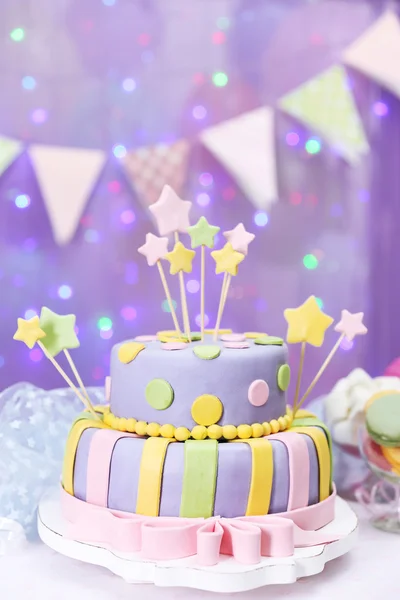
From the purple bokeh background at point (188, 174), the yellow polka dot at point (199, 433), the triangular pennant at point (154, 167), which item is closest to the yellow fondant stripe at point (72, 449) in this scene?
the yellow polka dot at point (199, 433)

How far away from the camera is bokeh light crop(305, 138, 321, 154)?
2498 millimetres

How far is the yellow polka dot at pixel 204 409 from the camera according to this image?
4.66 feet

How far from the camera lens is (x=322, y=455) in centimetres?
152

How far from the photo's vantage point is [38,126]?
2.26 m

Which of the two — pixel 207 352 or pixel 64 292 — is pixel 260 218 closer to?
pixel 64 292

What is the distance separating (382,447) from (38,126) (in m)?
1.49

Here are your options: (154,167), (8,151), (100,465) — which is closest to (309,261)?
(154,167)

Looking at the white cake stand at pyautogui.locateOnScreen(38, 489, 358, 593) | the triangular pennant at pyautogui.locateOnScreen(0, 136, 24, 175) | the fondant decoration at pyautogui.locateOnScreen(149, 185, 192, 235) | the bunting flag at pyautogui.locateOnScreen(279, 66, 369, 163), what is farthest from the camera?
the bunting flag at pyautogui.locateOnScreen(279, 66, 369, 163)

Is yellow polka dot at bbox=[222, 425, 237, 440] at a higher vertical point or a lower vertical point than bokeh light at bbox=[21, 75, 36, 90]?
lower

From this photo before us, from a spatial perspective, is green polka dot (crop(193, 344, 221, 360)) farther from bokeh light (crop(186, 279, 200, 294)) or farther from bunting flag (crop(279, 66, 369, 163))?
bunting flag (crop(279, 66, 369, 163))

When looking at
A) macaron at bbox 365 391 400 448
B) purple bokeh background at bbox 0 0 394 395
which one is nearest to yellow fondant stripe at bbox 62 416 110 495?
macaron at bbox 365 391 400 448

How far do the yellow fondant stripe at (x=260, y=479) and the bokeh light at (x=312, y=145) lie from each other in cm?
141

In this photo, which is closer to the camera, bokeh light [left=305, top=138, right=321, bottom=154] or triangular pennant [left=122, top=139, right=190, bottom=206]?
triangular pennant [left=122, top=139, right=190, bottom=206]

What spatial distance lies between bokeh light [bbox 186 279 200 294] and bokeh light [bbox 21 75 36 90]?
0.85 meters
